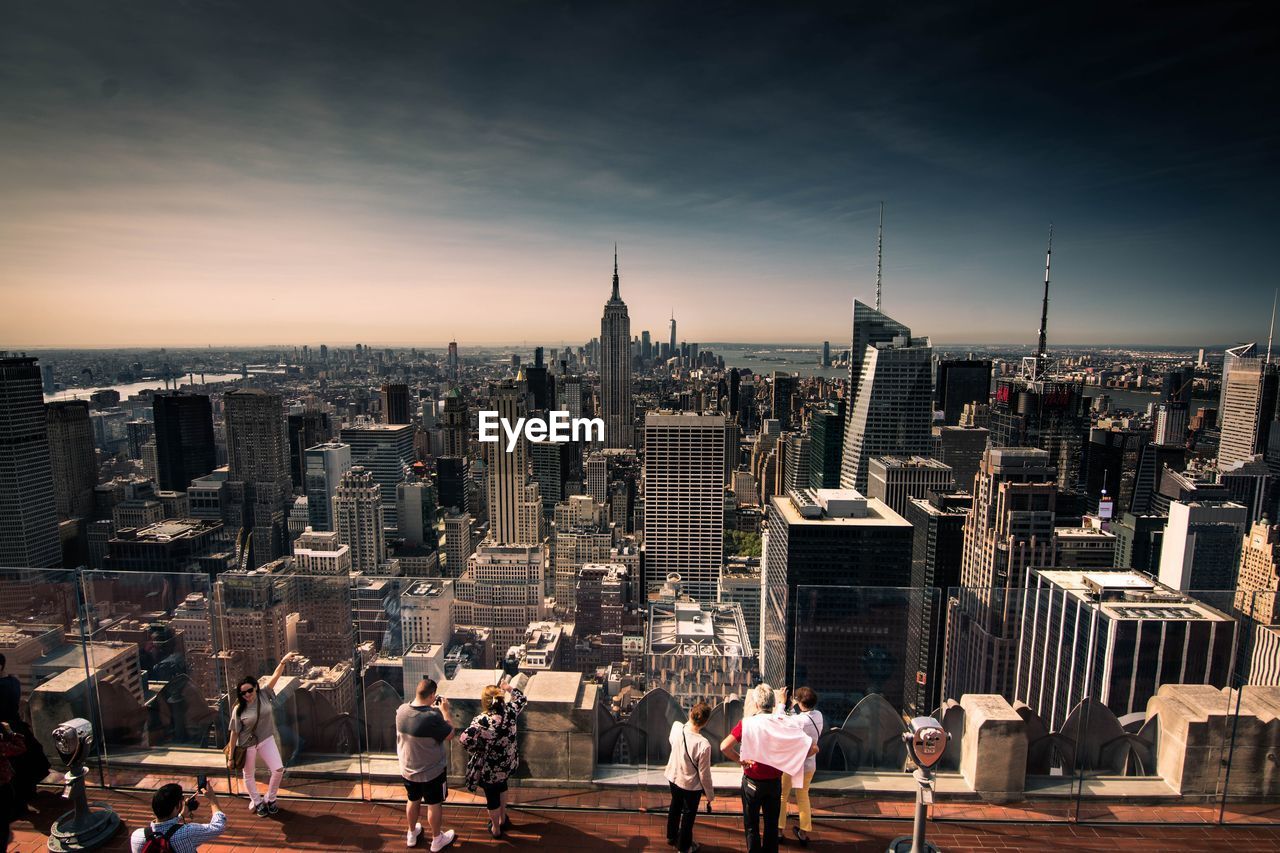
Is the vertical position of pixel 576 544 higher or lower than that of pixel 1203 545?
lower

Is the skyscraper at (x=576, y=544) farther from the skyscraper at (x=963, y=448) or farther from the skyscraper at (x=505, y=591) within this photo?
the skyscraper at (x=963, y=448)

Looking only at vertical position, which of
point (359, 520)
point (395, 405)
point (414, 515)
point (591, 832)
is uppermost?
point (591, 832)

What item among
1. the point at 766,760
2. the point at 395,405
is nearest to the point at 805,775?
the point at 766,760

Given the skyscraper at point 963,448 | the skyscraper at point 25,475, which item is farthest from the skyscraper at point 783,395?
the skyscraper at point 25,475

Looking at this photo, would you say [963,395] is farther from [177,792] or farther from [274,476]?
[177,792]

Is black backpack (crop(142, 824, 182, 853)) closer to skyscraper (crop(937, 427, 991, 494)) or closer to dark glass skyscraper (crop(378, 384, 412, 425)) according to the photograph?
skyscraper (crop(937, 427, 991, 494))

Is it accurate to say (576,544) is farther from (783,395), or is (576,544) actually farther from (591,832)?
(783,395)

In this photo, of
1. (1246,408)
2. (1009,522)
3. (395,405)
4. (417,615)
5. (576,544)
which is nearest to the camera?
(417,615)
